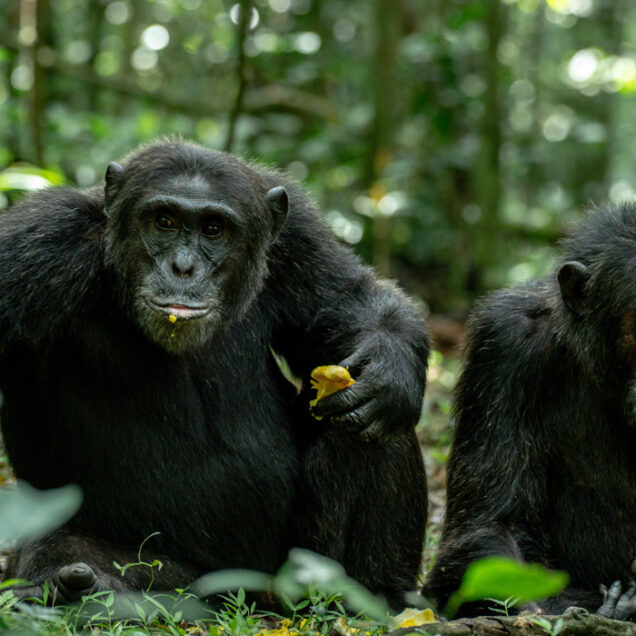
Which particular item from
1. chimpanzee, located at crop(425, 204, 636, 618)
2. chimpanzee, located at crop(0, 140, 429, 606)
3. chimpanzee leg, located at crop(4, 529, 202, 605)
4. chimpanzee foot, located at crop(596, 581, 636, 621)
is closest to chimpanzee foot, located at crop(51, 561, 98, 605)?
chimpanzee leg, located at crop(4, 529, 202, 605)

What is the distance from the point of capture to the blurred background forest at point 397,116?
15.1 metres

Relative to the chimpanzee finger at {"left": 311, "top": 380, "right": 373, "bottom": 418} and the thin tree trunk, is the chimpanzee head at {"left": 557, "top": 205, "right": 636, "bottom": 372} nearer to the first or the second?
the chimpanzee finger at {"left": 311, "top": 380, "right": 373, "bottom": 418}

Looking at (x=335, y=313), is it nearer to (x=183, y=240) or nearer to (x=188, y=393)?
(x=188, y=393)

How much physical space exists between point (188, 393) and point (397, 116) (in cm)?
1158

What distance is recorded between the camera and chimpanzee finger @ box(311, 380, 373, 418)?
5688mm

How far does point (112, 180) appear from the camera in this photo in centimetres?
586

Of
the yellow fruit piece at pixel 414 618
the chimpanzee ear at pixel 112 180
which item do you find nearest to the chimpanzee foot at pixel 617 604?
→ the yellow fruit piece at pixel 414 618

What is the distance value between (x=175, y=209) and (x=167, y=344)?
787mm

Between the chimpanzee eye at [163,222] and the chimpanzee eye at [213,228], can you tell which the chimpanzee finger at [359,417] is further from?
the chimpanzee eye at [163,222]

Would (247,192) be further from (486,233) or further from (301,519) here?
(486,233)

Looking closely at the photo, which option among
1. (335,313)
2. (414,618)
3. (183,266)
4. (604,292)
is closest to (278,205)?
Answer: (335,313)

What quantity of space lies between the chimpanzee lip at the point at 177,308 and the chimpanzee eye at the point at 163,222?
0.50 m

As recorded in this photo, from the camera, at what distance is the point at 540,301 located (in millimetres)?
6316

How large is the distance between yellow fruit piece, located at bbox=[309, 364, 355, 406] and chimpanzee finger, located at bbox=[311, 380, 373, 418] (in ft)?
0.13
